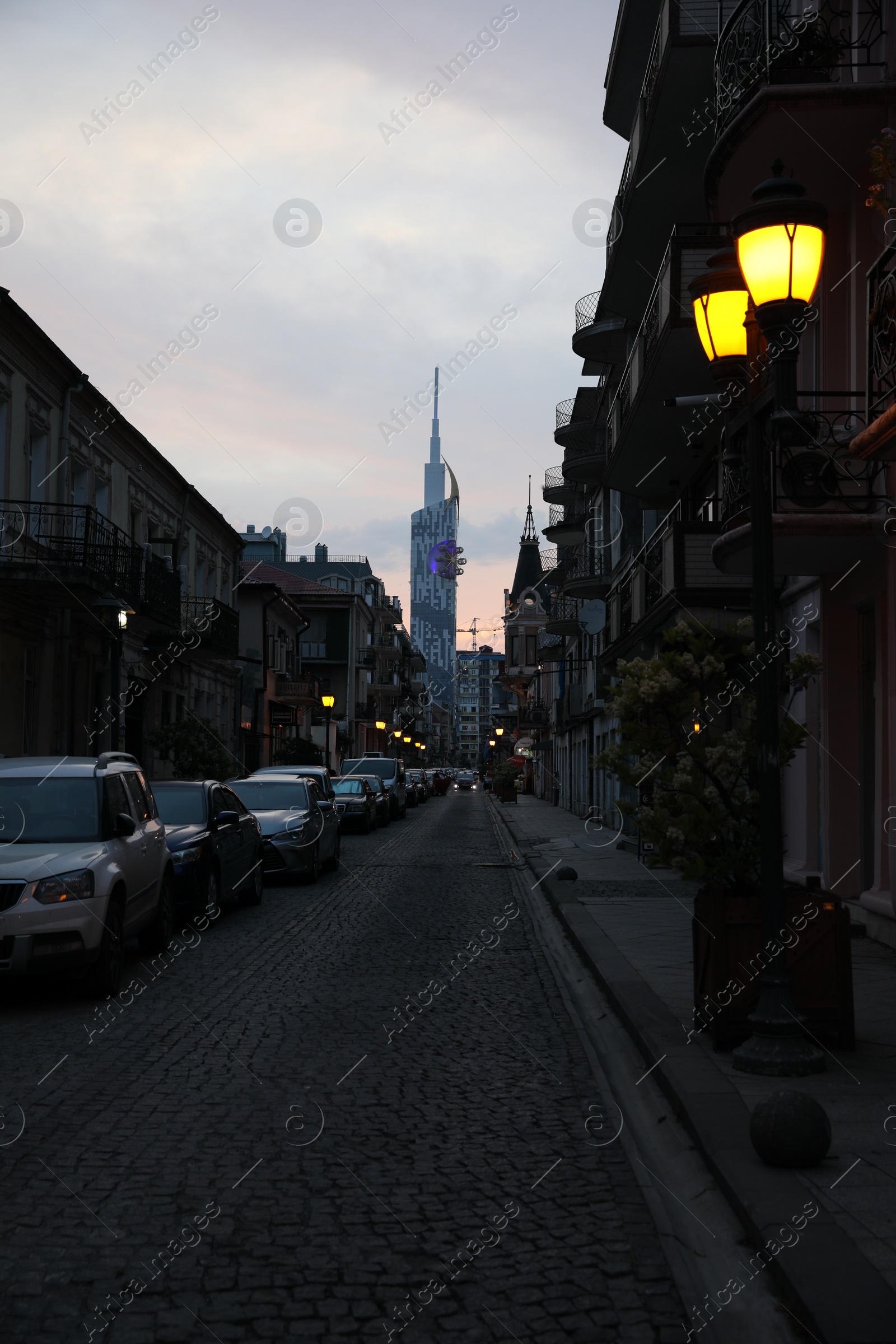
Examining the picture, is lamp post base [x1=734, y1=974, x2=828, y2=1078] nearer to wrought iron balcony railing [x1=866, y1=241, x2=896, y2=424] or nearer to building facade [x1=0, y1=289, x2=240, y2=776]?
wrought iron balcony railing [x1=866, y1=241, x2=896, y2=424]

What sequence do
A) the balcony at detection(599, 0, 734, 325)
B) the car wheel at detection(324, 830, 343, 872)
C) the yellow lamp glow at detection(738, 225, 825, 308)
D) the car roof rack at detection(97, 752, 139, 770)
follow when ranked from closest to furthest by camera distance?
the yellow lamp glow at detection(738, 225, 825, 308), the car roof rack at detection(97, 752, 139, 770), the balcony at detection(599, 0, 734, 325), the car wheel at detection(324, 830, 343, 872)

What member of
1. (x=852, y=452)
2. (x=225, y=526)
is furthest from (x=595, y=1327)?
(x=225, y=526)

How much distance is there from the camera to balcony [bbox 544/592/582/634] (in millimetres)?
39812

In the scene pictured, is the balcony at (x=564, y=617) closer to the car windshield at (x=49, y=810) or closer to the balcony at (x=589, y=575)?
the balcony at (x=589, y=575)

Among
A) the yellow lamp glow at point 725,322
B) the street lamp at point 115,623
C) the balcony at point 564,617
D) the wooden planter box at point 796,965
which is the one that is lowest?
the wooden planter box at point 796,965

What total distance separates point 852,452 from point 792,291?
2598 mm

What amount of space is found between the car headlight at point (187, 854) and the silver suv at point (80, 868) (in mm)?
1033

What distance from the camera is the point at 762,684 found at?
6270 mm

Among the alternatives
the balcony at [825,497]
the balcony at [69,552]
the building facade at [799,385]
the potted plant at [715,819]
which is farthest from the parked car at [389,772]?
the potted plant at [715,819]

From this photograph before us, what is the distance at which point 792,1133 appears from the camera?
4.52m

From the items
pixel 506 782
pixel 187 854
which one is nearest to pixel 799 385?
pixel 187 854

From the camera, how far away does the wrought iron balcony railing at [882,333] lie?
8.55 meters

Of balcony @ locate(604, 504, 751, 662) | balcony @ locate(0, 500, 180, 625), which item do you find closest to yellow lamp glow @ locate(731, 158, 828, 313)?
balcony @ locate(604, 504, 751, 662)

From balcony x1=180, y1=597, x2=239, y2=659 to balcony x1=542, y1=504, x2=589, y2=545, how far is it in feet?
36.8
